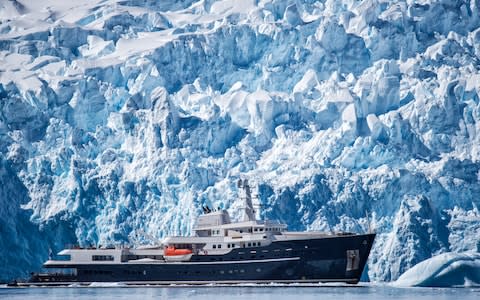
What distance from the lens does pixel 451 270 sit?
5716 cm

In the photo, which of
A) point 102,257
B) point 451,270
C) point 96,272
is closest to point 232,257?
point 102,257

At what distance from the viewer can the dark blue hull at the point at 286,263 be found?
191 ft

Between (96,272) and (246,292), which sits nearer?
(246,292)

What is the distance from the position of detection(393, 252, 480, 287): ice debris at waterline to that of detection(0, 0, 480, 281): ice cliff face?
9288 millimetres

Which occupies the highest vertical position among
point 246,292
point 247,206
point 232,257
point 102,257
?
point 247,206

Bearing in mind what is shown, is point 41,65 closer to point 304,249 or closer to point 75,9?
point 75,9

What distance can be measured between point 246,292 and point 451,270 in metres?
10.3

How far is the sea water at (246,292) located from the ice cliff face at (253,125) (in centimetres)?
787

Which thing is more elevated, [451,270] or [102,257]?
[102,257]

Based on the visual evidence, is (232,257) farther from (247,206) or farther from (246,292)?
(246,292)

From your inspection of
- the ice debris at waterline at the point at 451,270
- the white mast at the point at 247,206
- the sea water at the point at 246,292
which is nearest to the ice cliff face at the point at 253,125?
A: the sea water at the point at 246,292

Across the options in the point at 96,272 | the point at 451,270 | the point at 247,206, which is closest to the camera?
the point at 451,270

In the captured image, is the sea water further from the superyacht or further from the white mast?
the white mast

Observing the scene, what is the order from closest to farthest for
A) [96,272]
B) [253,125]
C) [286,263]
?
[286,263]
[96,272]
[253,125]
